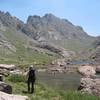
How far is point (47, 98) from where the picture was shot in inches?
1330

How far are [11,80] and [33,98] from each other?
16.1m

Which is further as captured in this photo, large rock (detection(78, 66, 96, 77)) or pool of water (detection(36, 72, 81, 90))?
large rock (detection(78, 66, 96, 77))

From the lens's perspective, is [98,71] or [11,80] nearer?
[11,80]

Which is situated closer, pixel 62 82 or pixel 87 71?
pixel 62 82

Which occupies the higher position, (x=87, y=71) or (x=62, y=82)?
(x=87, y=71)

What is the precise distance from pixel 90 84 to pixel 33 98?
2824cm

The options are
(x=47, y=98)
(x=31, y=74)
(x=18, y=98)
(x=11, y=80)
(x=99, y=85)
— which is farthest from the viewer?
(x=99, y=85)

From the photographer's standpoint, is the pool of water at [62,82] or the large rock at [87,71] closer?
the pool of water at [62,82]

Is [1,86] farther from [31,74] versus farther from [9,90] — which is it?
[31,74]

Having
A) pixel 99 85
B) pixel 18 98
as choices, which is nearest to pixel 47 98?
pixel 18 98

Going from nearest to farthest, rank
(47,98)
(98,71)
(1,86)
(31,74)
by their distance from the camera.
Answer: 1. (1,86)
2. (47,98)
3. (31,74)
4. (98,71)

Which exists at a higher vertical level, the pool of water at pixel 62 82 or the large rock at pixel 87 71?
the large rock at pixel 87 71

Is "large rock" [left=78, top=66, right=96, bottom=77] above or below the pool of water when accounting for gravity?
above

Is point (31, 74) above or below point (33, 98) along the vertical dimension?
above
